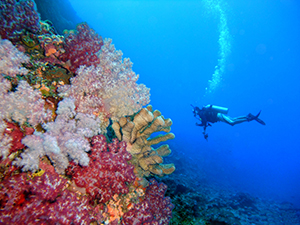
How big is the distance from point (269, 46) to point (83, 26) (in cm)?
12709

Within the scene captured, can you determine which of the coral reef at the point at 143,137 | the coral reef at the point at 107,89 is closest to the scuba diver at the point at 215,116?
the coral reef at the point at 143,137

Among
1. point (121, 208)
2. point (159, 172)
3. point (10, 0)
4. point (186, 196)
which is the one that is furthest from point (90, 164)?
point (186, 196)

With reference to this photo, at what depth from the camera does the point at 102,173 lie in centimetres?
241

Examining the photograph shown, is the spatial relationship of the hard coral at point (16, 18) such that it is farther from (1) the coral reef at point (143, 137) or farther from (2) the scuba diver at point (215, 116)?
(2) the scuba diver at point (215, 116)

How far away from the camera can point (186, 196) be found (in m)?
5.12

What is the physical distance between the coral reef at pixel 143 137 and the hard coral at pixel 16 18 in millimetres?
2665

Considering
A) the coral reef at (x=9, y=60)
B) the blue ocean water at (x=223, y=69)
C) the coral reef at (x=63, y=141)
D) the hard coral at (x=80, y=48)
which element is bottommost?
the coral reef at (x=63, y=141)

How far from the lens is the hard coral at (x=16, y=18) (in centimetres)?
243

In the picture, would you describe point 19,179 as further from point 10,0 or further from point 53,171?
point 10,0

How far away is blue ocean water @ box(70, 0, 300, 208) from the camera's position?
74.2 metres

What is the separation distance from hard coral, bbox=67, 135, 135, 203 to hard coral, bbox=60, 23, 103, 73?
5.82ft

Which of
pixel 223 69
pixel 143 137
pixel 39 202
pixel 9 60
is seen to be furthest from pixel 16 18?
pixel 223 69

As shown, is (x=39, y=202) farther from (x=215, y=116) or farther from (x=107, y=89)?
(x=215, y=116)

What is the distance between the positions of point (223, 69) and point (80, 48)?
135 m
